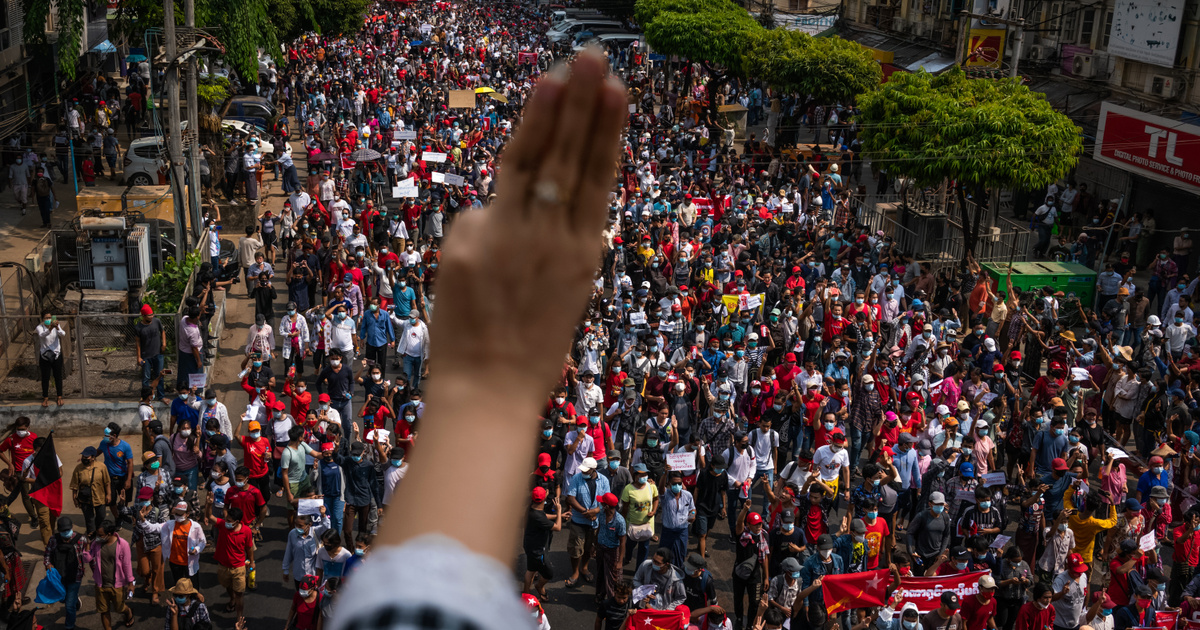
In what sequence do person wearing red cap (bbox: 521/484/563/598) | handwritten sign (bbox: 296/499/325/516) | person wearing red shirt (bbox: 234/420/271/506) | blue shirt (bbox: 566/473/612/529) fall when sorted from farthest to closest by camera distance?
person wearing red shirt (bbox: 234/420/271/506) < blue shirt (bbox: 566/473/612/529) < person wearing red cap (bbox: 521/484/563/598) < handwritten sign (bbox: 296/499/325/516)

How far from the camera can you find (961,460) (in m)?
12.0

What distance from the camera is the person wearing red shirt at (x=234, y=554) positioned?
1066 cm

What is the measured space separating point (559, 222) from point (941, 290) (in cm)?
1982

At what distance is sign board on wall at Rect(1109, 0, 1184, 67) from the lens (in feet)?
80.6

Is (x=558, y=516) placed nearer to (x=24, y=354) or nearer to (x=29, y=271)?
(x=24, y=354)

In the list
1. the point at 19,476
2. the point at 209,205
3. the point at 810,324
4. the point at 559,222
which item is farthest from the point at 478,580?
the point at 209,205

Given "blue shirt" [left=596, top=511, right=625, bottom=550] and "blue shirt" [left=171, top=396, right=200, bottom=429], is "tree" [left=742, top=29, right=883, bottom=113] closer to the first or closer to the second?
"blue shirt" [left=171, top=396, right=200, bottom=429]

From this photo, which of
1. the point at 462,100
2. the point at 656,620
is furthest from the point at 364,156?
the point at 656,620

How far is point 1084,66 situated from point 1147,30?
11.5ft

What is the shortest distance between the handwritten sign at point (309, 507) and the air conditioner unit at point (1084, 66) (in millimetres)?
24923

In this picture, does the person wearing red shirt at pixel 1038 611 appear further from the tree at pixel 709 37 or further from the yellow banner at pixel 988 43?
the tree at pixel 709 37

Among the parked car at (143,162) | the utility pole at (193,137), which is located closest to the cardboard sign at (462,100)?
the parked car at (143,162)

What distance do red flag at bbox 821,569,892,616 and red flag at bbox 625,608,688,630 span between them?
1.42m

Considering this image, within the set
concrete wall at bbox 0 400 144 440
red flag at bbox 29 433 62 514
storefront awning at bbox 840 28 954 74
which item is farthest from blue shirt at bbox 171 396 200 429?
storefront awning at bbox 840 28 954 74
